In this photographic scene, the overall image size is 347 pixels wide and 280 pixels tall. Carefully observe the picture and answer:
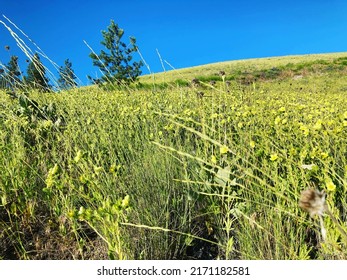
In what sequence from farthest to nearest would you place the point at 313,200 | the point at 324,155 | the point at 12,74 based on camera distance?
1. the point at 12,74
2. the point at 324,155
3. the point at 313,200

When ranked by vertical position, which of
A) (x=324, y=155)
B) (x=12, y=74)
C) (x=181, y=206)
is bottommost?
(x=181, y=206)

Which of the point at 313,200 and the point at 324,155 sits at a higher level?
the point at 324,155

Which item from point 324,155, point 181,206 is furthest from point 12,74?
point 324,155

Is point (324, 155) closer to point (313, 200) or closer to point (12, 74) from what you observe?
point (313, 200)

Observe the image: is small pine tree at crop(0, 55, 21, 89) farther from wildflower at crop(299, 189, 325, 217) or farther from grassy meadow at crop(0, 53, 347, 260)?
wildflower at crop(299, 189, 325, 217)

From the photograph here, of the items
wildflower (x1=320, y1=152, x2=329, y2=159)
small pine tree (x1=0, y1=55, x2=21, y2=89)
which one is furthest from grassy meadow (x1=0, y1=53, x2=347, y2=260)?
small pine tree (x1=0, y1=55, x2=21, y2=89)

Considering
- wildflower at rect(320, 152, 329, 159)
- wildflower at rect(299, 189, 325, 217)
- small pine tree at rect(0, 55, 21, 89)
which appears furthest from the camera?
small pine tree at rect(0, 55, 21, 89)

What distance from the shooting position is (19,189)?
239 centimetres

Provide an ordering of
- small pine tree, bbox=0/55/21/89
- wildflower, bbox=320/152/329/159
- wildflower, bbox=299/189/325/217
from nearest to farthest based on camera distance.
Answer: wildflower, bbox=299/189/325/217, wildflower, bbox=320/152/329/159, small pine tree, bbox=0/55/21/89

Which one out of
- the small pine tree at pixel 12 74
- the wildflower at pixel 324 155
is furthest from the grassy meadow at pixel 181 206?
the small pine tree at pixel 12 74

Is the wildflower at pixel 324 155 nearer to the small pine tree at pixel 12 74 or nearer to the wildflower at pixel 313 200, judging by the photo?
the wildflower at pixel 313 200

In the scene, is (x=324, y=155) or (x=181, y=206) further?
(x=181, y=206)
